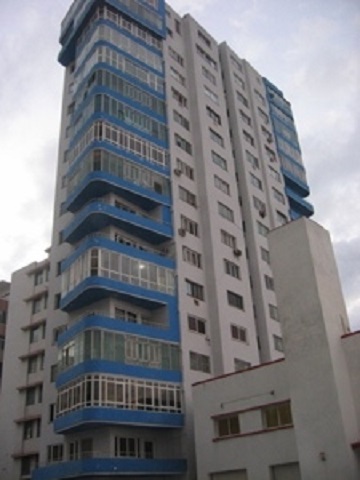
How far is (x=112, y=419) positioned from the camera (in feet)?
116

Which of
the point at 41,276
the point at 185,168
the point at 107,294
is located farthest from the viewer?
the point at 41,276

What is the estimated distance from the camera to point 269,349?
5094 cm

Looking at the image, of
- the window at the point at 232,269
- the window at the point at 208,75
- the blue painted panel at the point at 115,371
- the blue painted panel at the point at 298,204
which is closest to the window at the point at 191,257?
the window at the point at 232,269

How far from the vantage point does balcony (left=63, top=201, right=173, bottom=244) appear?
142 ft

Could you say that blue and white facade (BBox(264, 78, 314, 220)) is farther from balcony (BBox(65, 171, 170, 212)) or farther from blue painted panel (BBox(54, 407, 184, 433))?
blue painted panel (BBox(54, 407, 184, 433))

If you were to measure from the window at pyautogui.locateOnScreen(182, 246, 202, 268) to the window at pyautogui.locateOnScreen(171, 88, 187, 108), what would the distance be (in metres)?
17.4

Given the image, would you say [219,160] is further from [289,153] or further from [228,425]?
[228,425]

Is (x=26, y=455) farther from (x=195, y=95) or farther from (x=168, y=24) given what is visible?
(x=168, y=24)

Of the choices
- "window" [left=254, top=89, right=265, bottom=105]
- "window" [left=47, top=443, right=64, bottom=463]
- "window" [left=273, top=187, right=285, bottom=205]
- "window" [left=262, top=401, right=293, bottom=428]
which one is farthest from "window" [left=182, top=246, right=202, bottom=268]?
"window" [left=254, top=89, right=265, bottom=105]

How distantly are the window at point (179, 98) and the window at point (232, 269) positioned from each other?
17.9 m

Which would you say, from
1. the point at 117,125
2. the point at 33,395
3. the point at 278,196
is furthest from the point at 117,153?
the point at 278,196

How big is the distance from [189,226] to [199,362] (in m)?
12.7

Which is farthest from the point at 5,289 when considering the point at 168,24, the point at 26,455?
the point at 168,24

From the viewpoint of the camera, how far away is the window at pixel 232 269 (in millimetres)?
50100
